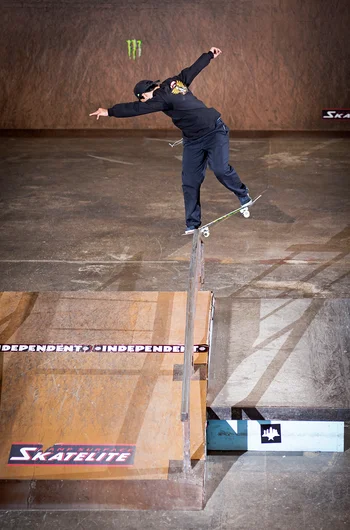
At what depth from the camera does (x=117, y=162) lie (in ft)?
43.5

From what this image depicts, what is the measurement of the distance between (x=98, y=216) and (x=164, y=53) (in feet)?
17.6

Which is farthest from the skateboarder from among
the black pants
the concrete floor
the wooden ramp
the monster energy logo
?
the monster energy logo

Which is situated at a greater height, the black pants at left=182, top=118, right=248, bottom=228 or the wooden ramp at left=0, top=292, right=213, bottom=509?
the black pants at left=182, top=118, right=248, bottom=228

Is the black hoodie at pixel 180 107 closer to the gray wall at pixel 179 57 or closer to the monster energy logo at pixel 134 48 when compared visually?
the gray wall at pixel 179 57

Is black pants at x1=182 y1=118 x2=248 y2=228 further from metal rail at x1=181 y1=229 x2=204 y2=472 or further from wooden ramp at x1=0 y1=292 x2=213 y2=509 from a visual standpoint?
metal rail at x1=181 y1=229 x2=204 y2=472

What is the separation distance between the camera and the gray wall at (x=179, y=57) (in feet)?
47.6

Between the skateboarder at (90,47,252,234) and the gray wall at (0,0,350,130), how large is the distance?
6.43 m

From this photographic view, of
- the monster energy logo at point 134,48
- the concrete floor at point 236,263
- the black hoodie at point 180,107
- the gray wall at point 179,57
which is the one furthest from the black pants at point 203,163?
the monster energy logo at point 134,48

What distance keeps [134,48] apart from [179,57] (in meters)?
0.87

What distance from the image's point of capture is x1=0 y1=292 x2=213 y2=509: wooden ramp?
570 centimetres

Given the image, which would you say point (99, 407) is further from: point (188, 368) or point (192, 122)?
point (192, 122)

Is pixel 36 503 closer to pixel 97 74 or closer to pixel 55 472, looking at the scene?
pixel 55 472

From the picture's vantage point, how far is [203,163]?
859cm

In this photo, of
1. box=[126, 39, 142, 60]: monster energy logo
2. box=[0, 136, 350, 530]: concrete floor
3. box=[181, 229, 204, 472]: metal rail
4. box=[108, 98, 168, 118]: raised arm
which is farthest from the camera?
box=[126, 39, 142, 60]: monster energy logo
